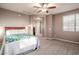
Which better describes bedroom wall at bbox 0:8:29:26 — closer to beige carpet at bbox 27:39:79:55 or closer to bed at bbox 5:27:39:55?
bed at bbox 5:27:39:55

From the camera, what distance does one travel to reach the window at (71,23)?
2881mm

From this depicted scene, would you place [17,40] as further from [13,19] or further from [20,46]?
[13,19]

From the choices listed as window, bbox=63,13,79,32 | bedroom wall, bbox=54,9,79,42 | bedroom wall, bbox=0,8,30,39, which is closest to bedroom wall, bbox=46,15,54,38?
bedroom wall, bbox=54,9,79,42

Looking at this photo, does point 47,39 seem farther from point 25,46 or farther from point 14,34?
point 14,34

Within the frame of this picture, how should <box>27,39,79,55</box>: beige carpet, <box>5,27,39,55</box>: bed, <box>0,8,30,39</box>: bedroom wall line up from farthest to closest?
<box>27,39,79,55</box>: beige carpet → <box>0,8,30,39</box>: bedroom wall → <box>5,27,39,55</box>: bed

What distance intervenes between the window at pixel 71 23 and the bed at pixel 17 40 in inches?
39.7

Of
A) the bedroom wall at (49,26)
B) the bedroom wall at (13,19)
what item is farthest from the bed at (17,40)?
the bedroom wall at (49,26)

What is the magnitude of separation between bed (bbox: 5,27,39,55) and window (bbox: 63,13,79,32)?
3.31 ft

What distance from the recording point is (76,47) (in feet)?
10.3

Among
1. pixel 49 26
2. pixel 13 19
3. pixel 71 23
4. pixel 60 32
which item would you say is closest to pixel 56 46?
pixel 60 32

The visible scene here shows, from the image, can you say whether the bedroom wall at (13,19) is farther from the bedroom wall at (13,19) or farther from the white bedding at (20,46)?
the white bedding at (20,46)

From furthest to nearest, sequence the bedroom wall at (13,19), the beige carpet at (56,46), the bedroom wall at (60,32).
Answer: the bedroom wall at (60,32), the beige carpet at (56,46), the bedroom wall at (13,19)

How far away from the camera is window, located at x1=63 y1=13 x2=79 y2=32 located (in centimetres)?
288

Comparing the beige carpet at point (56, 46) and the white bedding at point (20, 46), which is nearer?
the white bedding at point (20, 46)
